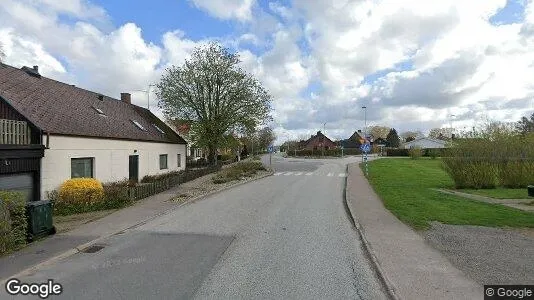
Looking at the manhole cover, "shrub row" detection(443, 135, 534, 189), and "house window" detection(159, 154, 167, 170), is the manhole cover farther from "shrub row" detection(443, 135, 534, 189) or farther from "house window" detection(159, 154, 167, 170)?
"shrub row" detection(443, 135, 534, 189)

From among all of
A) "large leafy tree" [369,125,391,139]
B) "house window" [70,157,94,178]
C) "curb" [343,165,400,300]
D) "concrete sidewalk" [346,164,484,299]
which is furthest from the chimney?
"large leafy tree" [369,125,391,139]

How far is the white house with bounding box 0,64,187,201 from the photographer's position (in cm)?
1528

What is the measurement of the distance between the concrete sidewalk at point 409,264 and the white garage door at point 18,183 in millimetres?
11802

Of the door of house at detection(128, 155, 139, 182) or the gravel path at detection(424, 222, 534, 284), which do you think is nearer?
the gravel path at detection(424, 222, 534, 284)

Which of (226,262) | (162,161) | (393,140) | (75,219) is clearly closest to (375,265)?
(226,262)

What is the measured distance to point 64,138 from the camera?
1752 centimetres

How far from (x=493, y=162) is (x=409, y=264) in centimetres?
1972

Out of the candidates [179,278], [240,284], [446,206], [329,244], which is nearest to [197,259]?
[179,278]

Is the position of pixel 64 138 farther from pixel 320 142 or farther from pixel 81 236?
pixel 320 142

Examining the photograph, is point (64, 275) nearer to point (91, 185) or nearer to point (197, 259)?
point (197, 259)

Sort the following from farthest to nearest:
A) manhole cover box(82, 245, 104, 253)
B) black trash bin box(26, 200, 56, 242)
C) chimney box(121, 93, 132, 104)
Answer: chimney box(121, 93, 132, 104)
black trash bin box(26, 200, 56, 242)
manhole cover box(82, 245, 104, 253)

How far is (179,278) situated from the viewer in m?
7.41

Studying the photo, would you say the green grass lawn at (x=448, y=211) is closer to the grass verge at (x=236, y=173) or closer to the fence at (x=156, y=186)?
the fence at (x=156, y=186)

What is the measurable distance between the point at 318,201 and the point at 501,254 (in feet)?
31.6
